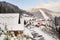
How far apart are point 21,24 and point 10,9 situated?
0.70ft

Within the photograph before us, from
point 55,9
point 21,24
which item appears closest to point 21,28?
point 21,24

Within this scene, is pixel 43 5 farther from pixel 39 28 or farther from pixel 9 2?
pixel 9 2

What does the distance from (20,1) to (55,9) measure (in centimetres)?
43

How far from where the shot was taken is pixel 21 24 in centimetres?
156

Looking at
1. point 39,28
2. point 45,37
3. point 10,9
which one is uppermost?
point 10,9

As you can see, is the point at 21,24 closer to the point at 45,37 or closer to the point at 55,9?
the point at 45,37

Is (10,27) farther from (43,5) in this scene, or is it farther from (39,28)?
(43,5)

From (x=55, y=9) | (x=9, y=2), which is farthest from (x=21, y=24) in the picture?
(x=55, y=9)

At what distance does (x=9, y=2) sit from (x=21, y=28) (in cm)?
34

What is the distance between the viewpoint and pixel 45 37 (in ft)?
5.16

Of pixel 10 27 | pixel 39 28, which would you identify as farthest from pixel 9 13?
pixel 39 28

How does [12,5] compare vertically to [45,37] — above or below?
above

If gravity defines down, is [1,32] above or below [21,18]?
below

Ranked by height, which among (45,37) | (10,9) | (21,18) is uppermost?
(10,9)
